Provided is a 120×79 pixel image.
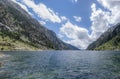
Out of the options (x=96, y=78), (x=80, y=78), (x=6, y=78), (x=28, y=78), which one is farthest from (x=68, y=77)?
(x=6, y=78)

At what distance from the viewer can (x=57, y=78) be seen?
48.1m

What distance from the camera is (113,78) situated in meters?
47.3

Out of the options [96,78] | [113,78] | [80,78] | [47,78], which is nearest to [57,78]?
[47,78]

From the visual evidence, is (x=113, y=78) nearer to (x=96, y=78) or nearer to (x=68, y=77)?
(x=96, y=78)

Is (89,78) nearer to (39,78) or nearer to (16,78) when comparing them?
(39,78)

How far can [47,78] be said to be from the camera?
47.8m

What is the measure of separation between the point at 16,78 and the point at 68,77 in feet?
42.9

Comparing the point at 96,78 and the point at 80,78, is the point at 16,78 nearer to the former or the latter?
the point at 80,78

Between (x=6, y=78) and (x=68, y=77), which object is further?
(x=68, y=77)

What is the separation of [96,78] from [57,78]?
32.0 feet

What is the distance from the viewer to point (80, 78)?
48406 millimetres

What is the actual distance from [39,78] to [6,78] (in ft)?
26.1

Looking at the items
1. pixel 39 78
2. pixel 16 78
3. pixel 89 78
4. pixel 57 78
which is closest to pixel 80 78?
pixel 89 78

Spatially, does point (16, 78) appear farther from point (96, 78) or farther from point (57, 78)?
point (96, 78)
